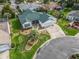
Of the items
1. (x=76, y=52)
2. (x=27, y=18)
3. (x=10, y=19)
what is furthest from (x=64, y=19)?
(x=76, y=52)

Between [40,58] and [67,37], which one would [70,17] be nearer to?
[67,37]

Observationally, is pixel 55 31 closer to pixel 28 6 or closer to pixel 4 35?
pixel 4 35

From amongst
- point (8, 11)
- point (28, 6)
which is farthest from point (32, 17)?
point (28, 6)

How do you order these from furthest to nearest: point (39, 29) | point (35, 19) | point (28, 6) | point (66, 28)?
point (28, 6), point (35, 19), point (66, 28), point (39, 29)

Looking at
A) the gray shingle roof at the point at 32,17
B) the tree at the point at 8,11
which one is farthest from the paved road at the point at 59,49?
the tree at the point at 8,11

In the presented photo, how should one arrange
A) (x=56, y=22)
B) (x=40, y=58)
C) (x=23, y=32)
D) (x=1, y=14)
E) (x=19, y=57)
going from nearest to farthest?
(x=40, y=58) < (x=19, y=57) < (x=23, y=32) < (x=56, y=22) < (x=1, y=14)

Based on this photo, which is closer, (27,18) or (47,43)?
(47,43)

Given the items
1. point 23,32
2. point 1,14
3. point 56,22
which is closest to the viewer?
point 23,32
